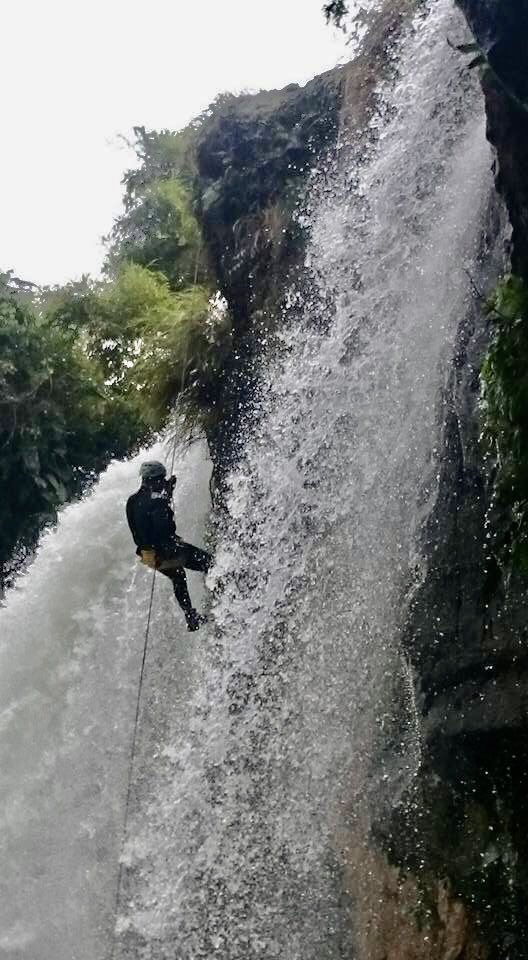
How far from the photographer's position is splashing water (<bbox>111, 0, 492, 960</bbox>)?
6703mm

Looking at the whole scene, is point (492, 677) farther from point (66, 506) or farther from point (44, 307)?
point (44, 307)

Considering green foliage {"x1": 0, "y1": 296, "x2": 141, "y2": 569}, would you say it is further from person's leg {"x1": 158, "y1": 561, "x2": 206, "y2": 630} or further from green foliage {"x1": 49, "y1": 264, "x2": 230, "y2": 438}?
person's leg {"x1": 158, "y1": 561, "x2": 206, "y2": 630}

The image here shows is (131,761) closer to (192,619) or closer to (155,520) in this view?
(192,619)

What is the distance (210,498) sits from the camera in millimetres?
9977

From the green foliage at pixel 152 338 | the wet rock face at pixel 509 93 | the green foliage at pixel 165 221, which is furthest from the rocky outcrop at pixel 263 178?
the wet rock face at pixel 509 93

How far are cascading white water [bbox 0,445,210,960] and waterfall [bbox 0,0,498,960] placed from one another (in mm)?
54

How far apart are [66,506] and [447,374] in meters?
5.12

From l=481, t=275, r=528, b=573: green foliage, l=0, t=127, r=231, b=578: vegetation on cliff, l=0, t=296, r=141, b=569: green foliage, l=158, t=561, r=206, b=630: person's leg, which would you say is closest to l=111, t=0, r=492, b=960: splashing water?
l=158, t=561, r=206, b=630: person's leg

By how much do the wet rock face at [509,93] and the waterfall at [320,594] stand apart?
1.56 meters

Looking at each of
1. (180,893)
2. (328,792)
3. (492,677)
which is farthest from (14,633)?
(492,677)

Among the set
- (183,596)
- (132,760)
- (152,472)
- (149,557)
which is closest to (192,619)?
(183,596)

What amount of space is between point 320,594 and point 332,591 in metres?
0.11

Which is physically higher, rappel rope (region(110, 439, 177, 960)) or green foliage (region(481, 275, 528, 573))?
green foliage (region(481, 275, 528, 573))

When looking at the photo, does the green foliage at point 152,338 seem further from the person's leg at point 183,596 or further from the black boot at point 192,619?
the black boot at point 192,619
